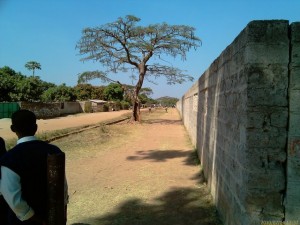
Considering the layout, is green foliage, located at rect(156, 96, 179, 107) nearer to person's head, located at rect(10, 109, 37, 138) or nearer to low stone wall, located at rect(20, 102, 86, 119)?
low stone wall, located at rect(20, 102, 86, 119)

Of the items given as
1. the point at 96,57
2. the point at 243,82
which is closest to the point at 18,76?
the point at 96,57

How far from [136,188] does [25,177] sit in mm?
4696

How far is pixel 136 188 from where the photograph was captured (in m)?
6.78

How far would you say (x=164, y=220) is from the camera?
497cm

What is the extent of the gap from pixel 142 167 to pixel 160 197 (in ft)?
9.30

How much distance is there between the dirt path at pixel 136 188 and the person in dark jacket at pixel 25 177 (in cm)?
264

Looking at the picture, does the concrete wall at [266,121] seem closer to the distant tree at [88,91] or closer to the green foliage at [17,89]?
the green foliage at [17,89]

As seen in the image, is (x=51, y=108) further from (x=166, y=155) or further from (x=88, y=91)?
(x=88, y=91)

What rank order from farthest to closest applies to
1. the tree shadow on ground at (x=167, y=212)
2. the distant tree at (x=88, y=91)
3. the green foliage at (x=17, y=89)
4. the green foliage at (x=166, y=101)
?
the green foliage at (x=166, y=101)
the distant tree at (x=88, y=91)
the green foliage at (x=17, y=89)
the tree shadow on ground at (x=167, y=212)

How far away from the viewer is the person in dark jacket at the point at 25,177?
221 centimetres

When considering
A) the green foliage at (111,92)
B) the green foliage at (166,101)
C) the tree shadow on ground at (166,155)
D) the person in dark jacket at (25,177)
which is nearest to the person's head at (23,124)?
the person in dark jacket at (25,177)

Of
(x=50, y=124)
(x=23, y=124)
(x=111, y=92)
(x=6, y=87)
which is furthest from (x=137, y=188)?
(x=111, y=92)

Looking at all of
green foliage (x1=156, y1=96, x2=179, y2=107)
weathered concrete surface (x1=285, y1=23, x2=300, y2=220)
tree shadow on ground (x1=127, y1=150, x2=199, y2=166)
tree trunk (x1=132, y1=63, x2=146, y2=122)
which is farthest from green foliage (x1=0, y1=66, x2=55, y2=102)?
green foliage (x1=156, y1=96, x2=179, y2=107)

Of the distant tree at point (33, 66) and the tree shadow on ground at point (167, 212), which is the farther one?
the distant tree at point (33, 66)
